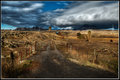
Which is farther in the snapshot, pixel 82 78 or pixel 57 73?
pixel 57 73

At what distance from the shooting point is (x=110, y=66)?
10305 mm

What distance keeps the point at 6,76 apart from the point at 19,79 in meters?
1.23

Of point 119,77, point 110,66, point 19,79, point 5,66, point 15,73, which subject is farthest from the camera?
point 110,66

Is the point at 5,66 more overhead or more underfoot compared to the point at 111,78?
more overhead

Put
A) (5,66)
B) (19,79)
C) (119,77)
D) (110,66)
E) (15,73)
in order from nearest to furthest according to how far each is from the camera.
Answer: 1. (19,79)
2. (119,77)
3. (15,73)
4. (5,66)
5. (110,66)

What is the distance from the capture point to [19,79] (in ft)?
24.5

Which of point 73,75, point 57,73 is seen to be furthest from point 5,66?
point 73,75

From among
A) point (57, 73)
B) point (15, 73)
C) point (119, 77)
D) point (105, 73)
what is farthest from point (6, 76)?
point (119, 77)

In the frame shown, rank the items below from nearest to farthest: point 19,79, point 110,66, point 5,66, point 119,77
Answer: point 19,79
point 119,77
point 5,66
point 110,66

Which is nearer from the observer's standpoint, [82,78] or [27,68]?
[82,78]

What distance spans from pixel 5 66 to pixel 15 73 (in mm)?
1401

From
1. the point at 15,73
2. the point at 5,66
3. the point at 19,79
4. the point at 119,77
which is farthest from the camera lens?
the point at 5,66

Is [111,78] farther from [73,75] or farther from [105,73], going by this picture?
[73,75]

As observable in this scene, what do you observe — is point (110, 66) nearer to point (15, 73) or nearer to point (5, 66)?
point (15, 73)
